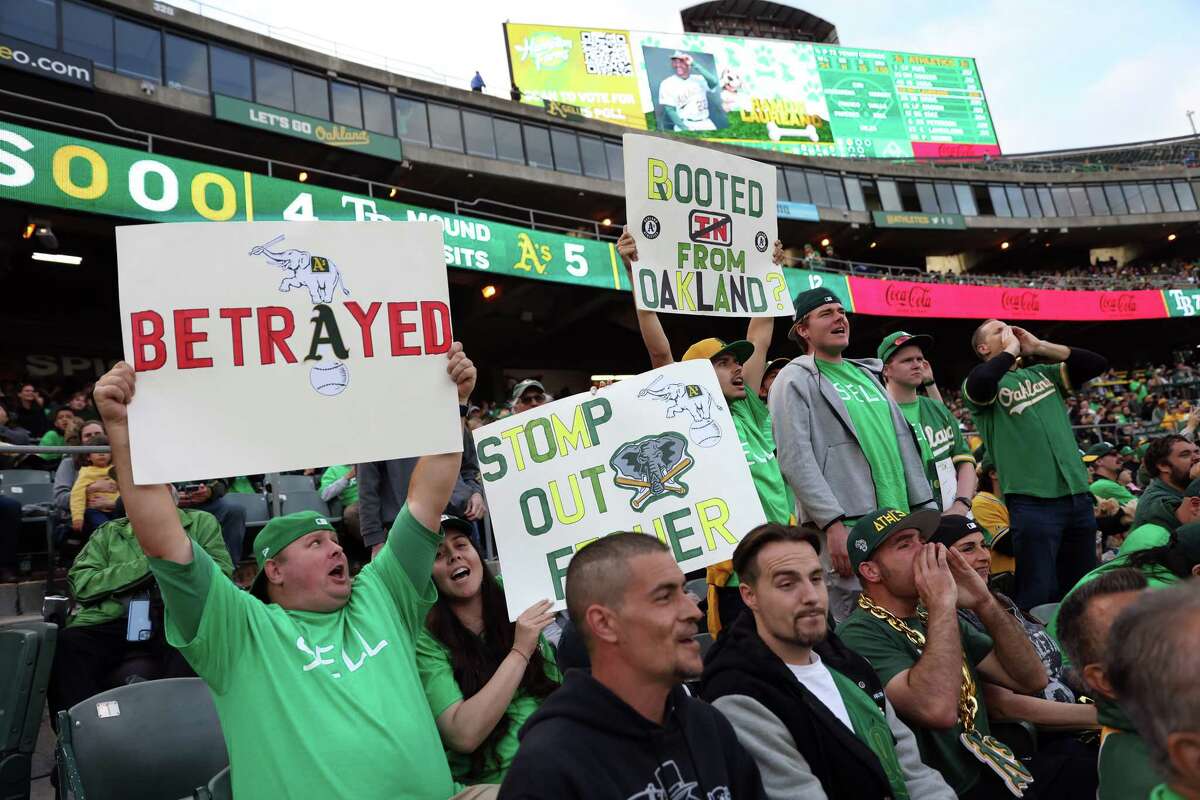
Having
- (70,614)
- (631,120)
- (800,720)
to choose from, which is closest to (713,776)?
(800,720)

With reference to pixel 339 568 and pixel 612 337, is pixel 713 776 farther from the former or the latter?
pixel 612 337

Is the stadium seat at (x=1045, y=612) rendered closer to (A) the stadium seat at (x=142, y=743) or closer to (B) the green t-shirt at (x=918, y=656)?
(B) the green t-shirt at (x=918, y=656)

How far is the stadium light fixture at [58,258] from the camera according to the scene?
14.9 meters

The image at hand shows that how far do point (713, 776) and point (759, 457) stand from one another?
6.70 feet

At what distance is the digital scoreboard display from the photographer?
31.9m

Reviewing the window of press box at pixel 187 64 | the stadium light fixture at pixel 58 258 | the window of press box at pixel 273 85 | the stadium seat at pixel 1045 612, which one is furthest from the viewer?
the window of press box at pixel 273 85

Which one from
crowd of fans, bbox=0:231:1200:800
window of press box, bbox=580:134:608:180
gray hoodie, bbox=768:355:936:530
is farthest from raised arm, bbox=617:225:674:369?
window of press box, bbox=580:134:608:180

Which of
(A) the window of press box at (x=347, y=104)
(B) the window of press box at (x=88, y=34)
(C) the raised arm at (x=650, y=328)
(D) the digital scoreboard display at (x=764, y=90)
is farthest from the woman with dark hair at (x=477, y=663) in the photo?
(D) the digital scoreboard display at (x=764, y=90)

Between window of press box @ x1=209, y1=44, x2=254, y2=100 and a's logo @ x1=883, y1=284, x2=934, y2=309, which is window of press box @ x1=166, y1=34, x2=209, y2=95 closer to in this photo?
window of press box @ x1=209, y1=44, x2=254, y2=100

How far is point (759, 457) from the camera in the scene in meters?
3.69

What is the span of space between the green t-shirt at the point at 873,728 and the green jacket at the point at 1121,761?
1.55 feet

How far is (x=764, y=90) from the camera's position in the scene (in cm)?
3584

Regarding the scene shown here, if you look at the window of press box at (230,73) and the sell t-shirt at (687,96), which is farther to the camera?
the sell t-shirt at (687,96)

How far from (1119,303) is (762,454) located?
31.7 m
